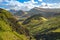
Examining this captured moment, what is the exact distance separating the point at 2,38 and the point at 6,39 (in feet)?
14.4

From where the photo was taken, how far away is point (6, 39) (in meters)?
200

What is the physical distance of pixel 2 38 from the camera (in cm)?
19800
